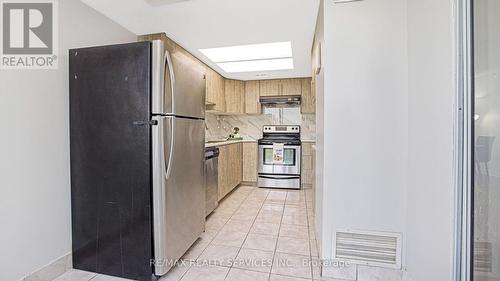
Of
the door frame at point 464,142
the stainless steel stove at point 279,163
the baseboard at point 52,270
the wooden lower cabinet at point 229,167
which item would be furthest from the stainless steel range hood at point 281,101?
the baseboard at point 52,270

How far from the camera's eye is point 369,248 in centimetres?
168

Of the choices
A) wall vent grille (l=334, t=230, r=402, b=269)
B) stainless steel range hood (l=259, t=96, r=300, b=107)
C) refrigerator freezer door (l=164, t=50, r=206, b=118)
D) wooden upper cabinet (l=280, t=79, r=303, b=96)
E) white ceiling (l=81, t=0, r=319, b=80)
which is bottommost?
wall vent grille (l=334, t=230, r=402, b=269)

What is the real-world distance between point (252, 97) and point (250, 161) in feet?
4.57

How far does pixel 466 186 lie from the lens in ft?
3.46

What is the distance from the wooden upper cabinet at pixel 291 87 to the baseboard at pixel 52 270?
417 cm

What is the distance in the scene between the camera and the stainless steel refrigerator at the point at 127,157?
1.61 meters

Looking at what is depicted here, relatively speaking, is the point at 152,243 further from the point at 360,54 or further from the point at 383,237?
the point at 360,54

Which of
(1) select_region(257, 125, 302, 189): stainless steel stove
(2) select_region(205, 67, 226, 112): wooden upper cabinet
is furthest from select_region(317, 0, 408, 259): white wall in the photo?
(1) select_region(257, 125, 302, 189): stainless steel stove

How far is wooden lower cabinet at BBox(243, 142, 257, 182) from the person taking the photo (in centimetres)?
486

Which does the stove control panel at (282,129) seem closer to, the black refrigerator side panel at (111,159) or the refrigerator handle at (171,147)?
the refrigerator handle at (171,147)

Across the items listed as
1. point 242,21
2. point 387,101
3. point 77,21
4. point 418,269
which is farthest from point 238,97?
point 418,269

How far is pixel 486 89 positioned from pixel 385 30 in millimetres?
883

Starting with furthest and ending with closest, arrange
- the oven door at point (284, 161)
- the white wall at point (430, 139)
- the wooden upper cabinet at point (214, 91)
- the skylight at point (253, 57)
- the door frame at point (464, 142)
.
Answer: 1. the oven door at point (284, 161)
2. the wooden upper cabinet at point (214, 91)
3. the skylight at point (253, 57)
4. the white wall at point (430, 139)
5. the door frame at point (464, 142)

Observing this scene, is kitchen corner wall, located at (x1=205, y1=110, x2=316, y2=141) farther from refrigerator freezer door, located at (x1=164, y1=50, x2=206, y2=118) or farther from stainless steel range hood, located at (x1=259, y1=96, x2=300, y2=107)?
refrigerator freezer door, located at (x1=164, y1=50, x2=206, y2=118)
